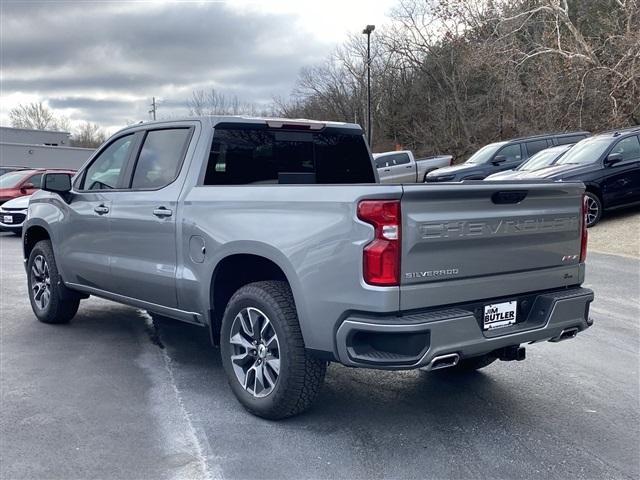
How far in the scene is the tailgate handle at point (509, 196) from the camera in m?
3.75

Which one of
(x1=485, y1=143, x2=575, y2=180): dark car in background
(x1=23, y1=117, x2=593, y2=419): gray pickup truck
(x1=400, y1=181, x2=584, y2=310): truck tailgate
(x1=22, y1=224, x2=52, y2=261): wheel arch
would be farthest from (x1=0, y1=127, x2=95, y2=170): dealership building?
(x1=400, y1=181, x2=584, y2=310): truck tailgate

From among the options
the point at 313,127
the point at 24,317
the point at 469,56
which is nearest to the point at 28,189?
the point at 24,317

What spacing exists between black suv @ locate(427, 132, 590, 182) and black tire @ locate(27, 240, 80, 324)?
12.3 meters

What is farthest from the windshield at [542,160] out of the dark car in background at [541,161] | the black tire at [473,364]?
the black tire at [473,364]

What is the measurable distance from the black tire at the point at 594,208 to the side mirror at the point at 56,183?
396 inches

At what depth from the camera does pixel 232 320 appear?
14.0 ft

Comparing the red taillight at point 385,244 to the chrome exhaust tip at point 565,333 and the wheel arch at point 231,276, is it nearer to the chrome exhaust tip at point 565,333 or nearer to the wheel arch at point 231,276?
the wheel arch at point 231,276

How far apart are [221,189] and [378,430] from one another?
1.91m

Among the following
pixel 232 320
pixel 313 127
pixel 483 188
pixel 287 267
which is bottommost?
pixel 232 320

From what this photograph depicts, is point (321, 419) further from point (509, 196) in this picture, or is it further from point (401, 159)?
point (401, 159)

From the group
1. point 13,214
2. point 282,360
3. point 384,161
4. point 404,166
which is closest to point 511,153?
point 404,166

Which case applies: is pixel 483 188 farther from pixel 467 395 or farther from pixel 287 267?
pixel 467 395

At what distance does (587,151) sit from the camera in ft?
43.2

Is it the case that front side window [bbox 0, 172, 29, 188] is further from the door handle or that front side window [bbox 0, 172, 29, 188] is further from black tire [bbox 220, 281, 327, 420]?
black tire [bbox 220, 281, 327, 420]
